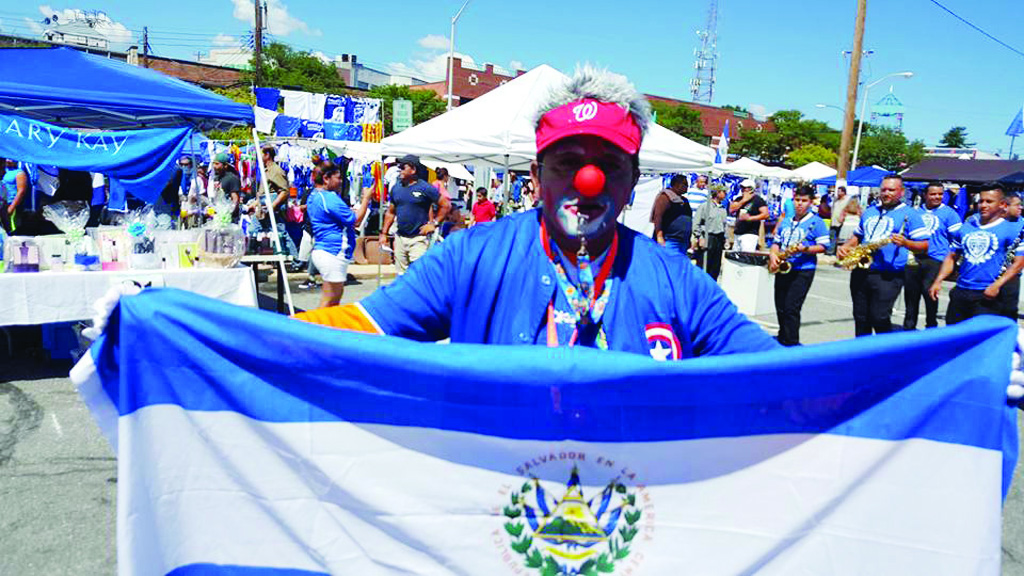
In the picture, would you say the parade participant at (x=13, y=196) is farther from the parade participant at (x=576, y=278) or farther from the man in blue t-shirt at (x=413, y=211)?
the parade participant at (x=576, y=278)

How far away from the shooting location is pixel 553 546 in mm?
1769

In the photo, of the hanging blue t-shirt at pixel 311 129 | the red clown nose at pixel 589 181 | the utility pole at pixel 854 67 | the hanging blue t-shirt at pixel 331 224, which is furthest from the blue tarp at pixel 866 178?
the red clown nose at pixel 589 181

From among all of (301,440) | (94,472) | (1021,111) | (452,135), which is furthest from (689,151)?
(1021,111)

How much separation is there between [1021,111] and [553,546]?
1938 cm

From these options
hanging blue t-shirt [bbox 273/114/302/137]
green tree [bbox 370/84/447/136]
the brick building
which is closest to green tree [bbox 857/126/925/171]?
the brick building

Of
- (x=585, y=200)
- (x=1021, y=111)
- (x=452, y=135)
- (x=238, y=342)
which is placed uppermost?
(x=1021, y=111)

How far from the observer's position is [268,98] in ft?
55.4

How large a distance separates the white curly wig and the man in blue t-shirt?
6.86 meters

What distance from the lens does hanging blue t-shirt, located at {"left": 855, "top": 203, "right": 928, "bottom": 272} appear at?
6.68 m

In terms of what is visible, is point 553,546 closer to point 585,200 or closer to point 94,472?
point 585,200

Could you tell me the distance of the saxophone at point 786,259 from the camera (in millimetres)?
7254

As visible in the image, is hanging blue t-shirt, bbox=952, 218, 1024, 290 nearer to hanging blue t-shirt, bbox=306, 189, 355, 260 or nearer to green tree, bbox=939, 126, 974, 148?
hanging blue t-shirt, bbox=306, 189, 355, 260

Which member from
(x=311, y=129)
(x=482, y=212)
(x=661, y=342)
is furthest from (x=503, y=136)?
(x=311, y=129)

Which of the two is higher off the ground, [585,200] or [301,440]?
[585,200]
